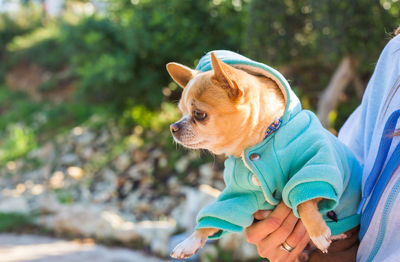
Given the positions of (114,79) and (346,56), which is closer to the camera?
(346,56)

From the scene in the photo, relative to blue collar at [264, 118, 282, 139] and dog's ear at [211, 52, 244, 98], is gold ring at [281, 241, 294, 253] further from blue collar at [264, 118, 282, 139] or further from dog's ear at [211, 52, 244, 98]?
dog's ear at [211, 52, 244, 98]

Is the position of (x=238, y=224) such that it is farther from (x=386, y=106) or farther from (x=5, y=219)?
(x=5, y=219)

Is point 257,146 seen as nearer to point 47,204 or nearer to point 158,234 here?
point 158,234

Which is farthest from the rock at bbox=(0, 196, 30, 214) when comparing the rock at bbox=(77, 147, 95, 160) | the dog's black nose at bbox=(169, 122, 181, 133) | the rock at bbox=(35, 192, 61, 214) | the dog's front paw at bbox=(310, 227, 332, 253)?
the dog's front paw at bbox=(310, 227, 332, 253)

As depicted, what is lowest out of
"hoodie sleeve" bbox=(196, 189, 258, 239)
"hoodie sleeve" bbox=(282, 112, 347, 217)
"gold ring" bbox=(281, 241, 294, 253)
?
"gold ring" bbox=(281, 241, 294, 253)

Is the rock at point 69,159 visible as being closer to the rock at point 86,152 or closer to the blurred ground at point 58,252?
the rock at point 86,152

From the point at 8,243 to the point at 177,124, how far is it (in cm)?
600

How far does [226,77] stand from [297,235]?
2.13ft

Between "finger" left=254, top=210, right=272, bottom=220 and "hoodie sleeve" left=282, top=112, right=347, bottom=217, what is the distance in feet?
0.63

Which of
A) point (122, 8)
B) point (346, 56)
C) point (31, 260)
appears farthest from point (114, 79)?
point (346, 56)

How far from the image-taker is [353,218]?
64.3 inches

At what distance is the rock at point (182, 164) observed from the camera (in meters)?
8.23

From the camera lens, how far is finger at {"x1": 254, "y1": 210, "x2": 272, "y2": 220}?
1.70m

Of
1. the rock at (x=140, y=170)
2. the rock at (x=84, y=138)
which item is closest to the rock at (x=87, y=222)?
the rock at (x=140, y=170)
